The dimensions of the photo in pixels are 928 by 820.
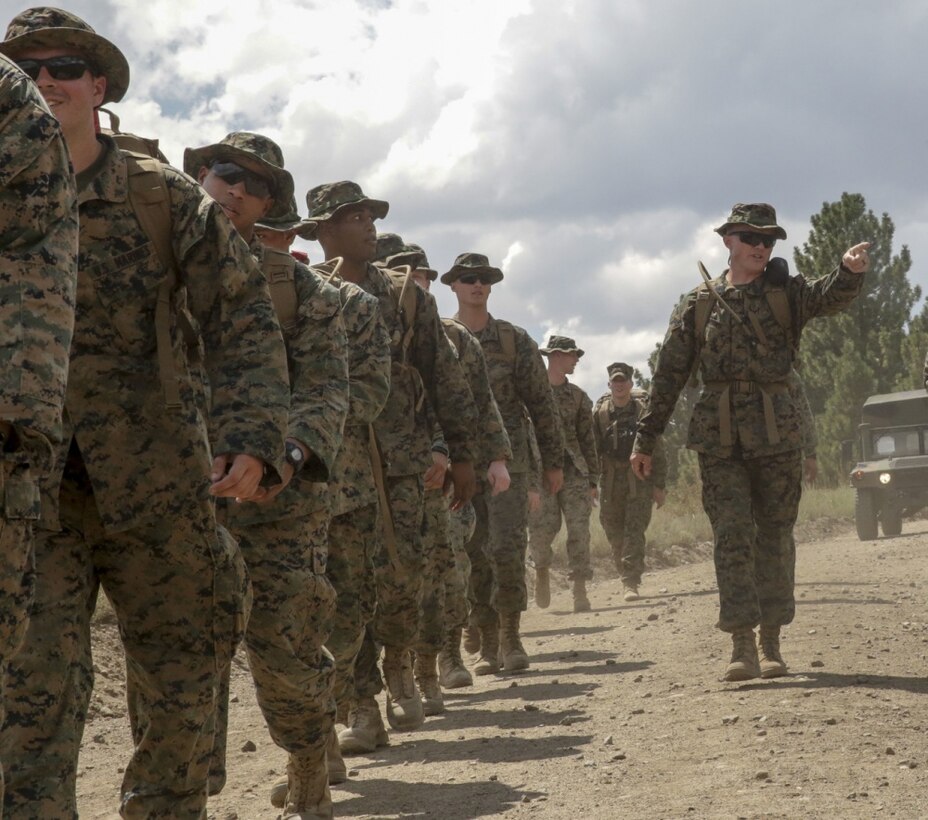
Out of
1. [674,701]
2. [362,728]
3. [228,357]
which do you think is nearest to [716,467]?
[674,701]

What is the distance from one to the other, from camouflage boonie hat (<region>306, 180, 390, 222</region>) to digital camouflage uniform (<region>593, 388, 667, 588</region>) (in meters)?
9.60

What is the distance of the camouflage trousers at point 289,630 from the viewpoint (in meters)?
5.38

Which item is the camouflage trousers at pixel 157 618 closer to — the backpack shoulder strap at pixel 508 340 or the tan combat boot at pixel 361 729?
the tan combat boot at pixel 361 729

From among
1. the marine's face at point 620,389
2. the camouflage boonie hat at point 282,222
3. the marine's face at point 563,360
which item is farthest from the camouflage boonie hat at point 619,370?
the camouflage boonie hat at point 282,222

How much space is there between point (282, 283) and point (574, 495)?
10634 millimetres

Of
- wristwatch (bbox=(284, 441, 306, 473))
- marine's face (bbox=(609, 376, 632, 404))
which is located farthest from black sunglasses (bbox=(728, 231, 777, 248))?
marine's face (bbox=(609, 376, 632, 404))

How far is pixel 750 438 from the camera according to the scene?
8.70m

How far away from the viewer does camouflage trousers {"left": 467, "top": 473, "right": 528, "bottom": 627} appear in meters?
10.6

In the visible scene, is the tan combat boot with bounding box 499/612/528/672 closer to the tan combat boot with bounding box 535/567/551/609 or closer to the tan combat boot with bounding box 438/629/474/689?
the tan combat boot with bounding box 438/629/474/689

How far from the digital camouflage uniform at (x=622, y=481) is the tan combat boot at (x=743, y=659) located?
8251 mm

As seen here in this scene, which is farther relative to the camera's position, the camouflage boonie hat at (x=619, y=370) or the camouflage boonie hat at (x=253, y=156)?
the camouflage boonie hat at (x=619, y=370)

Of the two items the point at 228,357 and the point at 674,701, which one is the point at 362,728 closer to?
the point at 674,701

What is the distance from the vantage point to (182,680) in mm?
4191

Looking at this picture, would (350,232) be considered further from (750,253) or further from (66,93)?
(66,93)
